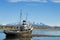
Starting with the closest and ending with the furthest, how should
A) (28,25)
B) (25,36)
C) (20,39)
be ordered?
1. (20,39)
2. (25,36)
3. (28,25)

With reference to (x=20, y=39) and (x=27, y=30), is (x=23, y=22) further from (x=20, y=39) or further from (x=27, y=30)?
(x=20, y=39)

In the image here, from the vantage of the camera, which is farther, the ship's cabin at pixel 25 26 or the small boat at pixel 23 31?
the ship's cabin at pixel 25 26

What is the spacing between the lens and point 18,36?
89.8 m

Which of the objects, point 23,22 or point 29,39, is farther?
point 23,22

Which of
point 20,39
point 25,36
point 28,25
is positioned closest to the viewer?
point 20,39

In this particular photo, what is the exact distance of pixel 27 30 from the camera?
95938mm

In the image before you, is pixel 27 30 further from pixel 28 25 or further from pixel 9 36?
pixel 9 36

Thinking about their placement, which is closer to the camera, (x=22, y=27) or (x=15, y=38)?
(x=15, y=38)

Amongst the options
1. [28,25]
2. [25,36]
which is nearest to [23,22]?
[28,25]

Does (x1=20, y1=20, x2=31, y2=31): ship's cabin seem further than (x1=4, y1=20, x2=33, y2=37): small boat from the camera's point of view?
Yes

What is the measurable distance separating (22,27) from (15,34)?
895cm

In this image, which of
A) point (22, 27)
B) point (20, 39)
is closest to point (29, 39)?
point (20, 39)

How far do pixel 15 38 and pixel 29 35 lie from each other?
24.6 feet

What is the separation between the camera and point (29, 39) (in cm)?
8794
